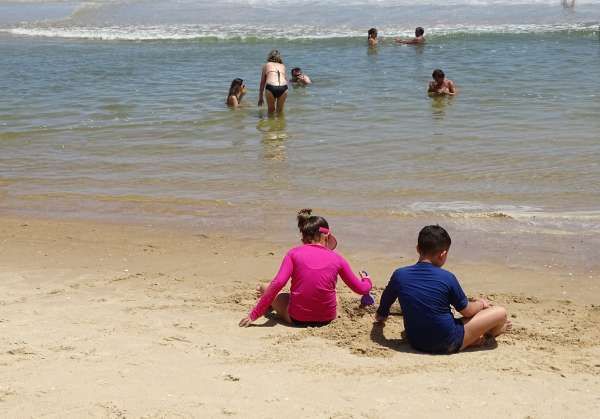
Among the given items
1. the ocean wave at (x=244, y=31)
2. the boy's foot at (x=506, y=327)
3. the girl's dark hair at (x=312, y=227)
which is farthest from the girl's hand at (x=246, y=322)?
the ocean wave at (x=244, y=31)

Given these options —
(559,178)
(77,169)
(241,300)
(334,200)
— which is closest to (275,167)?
(334,200)

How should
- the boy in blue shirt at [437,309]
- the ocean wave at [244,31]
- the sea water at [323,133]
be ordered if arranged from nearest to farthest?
the boy in blue shirt at [437,309]
the sea water at [323,133]
the ocean wave at [244,31]

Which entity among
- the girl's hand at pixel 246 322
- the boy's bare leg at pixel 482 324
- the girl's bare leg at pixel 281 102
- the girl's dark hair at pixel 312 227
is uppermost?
the girl's bare leg at pixel 281 102

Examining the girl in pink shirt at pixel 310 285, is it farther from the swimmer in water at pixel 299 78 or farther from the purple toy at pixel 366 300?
the swimmer in water at pixel 299 78

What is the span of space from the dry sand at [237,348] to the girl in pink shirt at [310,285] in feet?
0.39

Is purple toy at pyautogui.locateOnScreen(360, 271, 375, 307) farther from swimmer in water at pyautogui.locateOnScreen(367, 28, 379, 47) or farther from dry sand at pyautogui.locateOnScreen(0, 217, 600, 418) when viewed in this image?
swimmer in water at pyautogui.locateOnScreen(367, 28, 379, 47)

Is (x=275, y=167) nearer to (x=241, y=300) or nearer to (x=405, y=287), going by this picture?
(x=241, y=300)

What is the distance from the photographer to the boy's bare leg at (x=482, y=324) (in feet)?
17.6

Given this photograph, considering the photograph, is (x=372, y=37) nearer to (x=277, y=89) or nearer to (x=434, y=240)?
(x=277, y=89)

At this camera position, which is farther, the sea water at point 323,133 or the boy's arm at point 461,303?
the sea water at point 323,133

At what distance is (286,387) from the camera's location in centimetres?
454

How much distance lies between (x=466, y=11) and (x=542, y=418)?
25668 millimetres

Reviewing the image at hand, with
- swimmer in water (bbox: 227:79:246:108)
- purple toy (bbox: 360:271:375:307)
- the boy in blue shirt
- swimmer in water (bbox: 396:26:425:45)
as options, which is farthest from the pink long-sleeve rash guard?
swimmer in water (bbox: 396:26:425:45)

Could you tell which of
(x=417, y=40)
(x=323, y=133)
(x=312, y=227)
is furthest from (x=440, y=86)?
(x=312, y=227)
